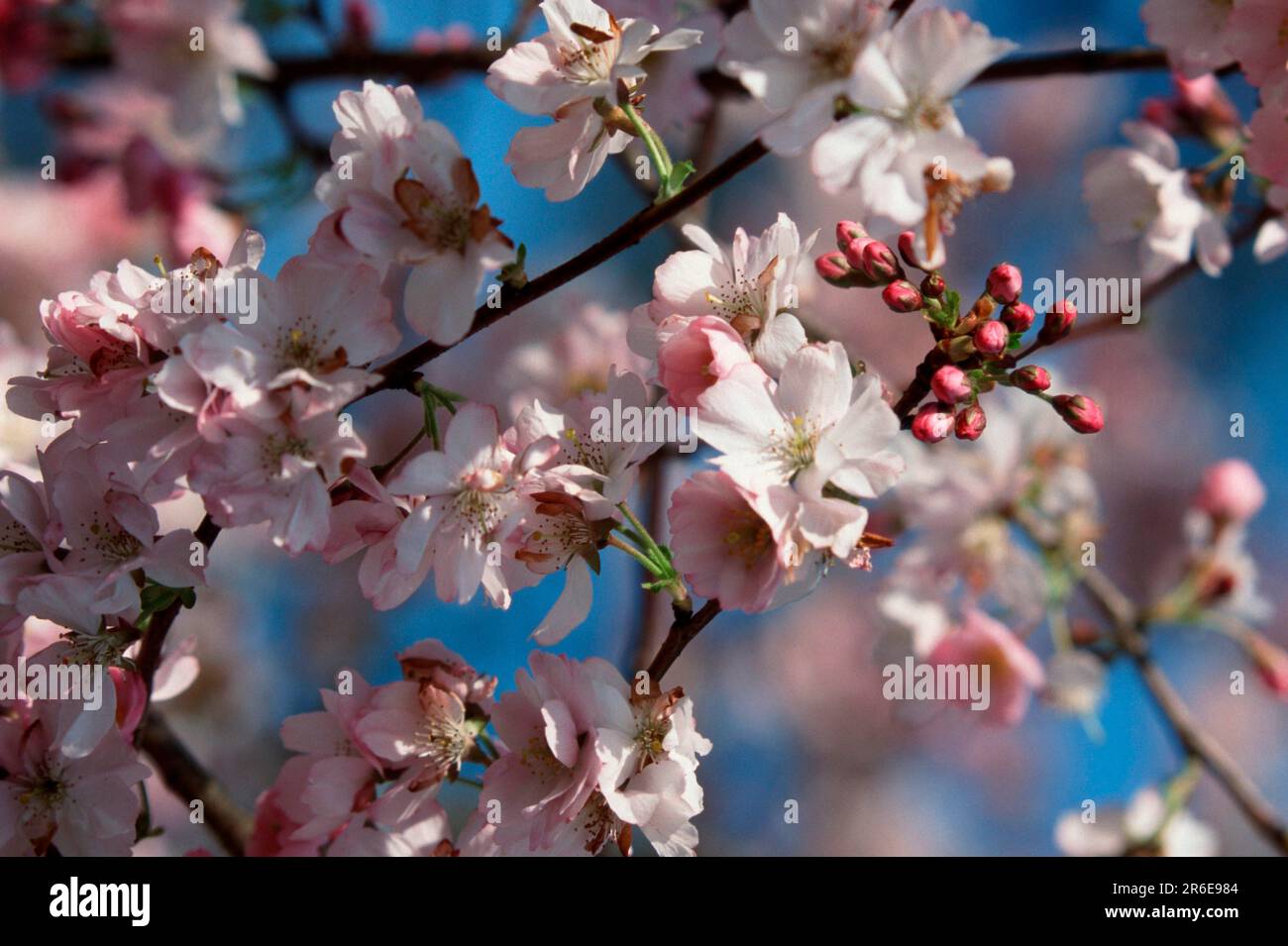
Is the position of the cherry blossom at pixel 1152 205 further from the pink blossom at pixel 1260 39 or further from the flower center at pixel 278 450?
the flower center at pixel 278 450

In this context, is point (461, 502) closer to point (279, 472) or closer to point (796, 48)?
point (279, 472)

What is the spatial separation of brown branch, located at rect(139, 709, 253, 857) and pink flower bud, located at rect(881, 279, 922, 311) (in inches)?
31.0

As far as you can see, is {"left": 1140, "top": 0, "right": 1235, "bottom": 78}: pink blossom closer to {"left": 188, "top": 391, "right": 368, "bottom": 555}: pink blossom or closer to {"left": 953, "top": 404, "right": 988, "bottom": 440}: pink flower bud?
{"left": 953, "top": 404, "right": 988, "bottom": 440}: pink flower bud

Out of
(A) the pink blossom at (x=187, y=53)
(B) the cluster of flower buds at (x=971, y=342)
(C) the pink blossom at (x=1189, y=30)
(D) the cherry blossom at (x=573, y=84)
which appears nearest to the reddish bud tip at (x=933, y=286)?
(B) the cluster of flower buds at (x=971, y=342)

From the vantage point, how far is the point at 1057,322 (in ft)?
2.55

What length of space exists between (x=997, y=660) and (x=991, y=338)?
1.00m

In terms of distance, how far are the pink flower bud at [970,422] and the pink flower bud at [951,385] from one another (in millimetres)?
13

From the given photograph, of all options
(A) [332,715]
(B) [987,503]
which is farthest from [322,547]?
(B) [987,503]

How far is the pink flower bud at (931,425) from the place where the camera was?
0.73 meters

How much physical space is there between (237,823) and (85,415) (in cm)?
51

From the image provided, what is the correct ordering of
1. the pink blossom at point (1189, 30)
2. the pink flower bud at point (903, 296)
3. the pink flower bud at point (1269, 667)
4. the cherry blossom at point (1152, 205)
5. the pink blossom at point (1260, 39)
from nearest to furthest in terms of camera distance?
the pink flower bud at point (903, 296)
the pink blossom at point (1260, 39)
the pink blossom at point (1189, 30)
the cherry blossom at point (1152, 205)
the pink flower bud at point (1269, 667)

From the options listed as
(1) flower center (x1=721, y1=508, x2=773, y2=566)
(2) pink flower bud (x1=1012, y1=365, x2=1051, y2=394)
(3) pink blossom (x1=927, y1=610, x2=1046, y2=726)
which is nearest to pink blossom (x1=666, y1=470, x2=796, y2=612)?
(1) flower center (x1=721, y1=508, x2=773, y2=566)

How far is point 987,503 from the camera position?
1728 millimetres

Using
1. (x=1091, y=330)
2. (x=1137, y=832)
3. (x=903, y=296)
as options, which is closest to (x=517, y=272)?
(x=903, y=296)
